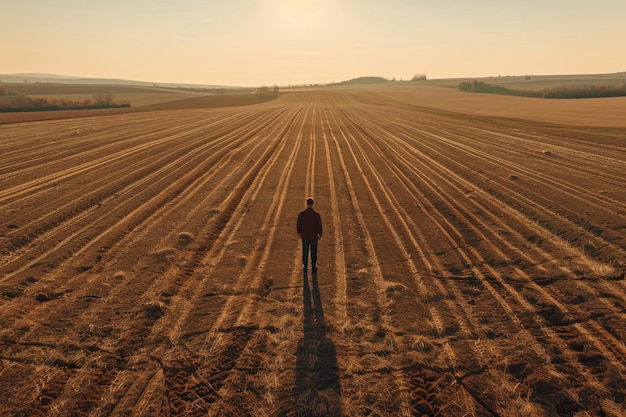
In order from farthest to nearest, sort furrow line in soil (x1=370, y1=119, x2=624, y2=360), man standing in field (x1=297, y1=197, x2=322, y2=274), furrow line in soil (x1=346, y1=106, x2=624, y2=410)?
man standing in field (x1=297, y1=197, x2=322, y2=274)
furrow line in soil (x1=370, y1=119, x2=624, y2=360)
furrow line in soil (x1=346, y1=106, x2=624, y2=410)

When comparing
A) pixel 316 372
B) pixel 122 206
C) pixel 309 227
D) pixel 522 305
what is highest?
pixel 309 227

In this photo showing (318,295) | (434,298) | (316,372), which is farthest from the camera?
(318,295)

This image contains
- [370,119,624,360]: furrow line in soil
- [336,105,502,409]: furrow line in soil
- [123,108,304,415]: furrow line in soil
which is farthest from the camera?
[370,119,624,360]: furrow line in soil

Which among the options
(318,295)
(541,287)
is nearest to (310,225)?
(318,295)

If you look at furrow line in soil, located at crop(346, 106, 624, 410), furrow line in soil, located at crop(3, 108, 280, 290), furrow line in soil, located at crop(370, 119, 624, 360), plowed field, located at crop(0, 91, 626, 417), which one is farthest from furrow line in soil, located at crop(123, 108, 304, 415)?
furrow line in soil, located at crop(370, 119, 624, 360)

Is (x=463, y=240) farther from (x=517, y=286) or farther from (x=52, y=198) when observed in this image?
(x=52, y=198)

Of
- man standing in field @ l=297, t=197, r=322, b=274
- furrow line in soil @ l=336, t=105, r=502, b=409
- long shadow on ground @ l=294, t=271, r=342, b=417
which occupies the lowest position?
long shadow on ground @ l=294, t=271, r=342, b=417

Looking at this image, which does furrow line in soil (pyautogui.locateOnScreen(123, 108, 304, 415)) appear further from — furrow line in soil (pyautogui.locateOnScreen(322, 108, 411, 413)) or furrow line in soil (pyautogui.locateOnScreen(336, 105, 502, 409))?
furrow line in soil (pyautogui.locateOnScreen(336, 105, 502, 409))

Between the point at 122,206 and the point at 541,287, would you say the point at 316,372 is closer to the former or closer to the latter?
the point at 541,287
